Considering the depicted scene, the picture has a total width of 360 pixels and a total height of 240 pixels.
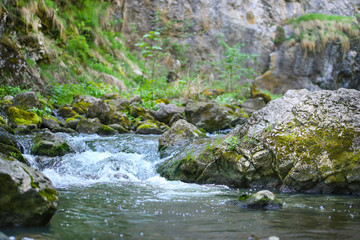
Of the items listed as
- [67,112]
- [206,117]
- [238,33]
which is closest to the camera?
[67,112]

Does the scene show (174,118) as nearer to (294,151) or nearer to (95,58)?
(294,151)

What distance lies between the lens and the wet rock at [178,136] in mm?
6543

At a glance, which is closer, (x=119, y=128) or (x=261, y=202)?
(x=261, y=202)

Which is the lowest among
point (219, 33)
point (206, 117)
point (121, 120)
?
point (121, 120)

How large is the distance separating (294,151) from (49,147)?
404 cm

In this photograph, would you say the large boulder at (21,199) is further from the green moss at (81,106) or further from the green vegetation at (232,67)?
the green vegetation at (232,67)

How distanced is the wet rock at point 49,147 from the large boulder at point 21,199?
3.41 m

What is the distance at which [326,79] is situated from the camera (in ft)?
62.2

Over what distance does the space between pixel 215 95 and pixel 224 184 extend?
29.8 feet

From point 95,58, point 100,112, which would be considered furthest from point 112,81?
point 100,112

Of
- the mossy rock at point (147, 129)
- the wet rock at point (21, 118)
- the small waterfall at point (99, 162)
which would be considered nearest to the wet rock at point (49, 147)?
the small waterfall at point (99, 162)

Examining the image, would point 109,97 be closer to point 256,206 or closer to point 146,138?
point 146,138

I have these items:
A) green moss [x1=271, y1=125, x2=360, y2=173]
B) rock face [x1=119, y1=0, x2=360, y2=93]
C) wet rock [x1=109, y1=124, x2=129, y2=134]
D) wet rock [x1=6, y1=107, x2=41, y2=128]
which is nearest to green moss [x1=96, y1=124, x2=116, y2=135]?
wet rock [x1=109, y1=124, x2=129, y2=134]

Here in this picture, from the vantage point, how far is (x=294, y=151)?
4.90 metres
